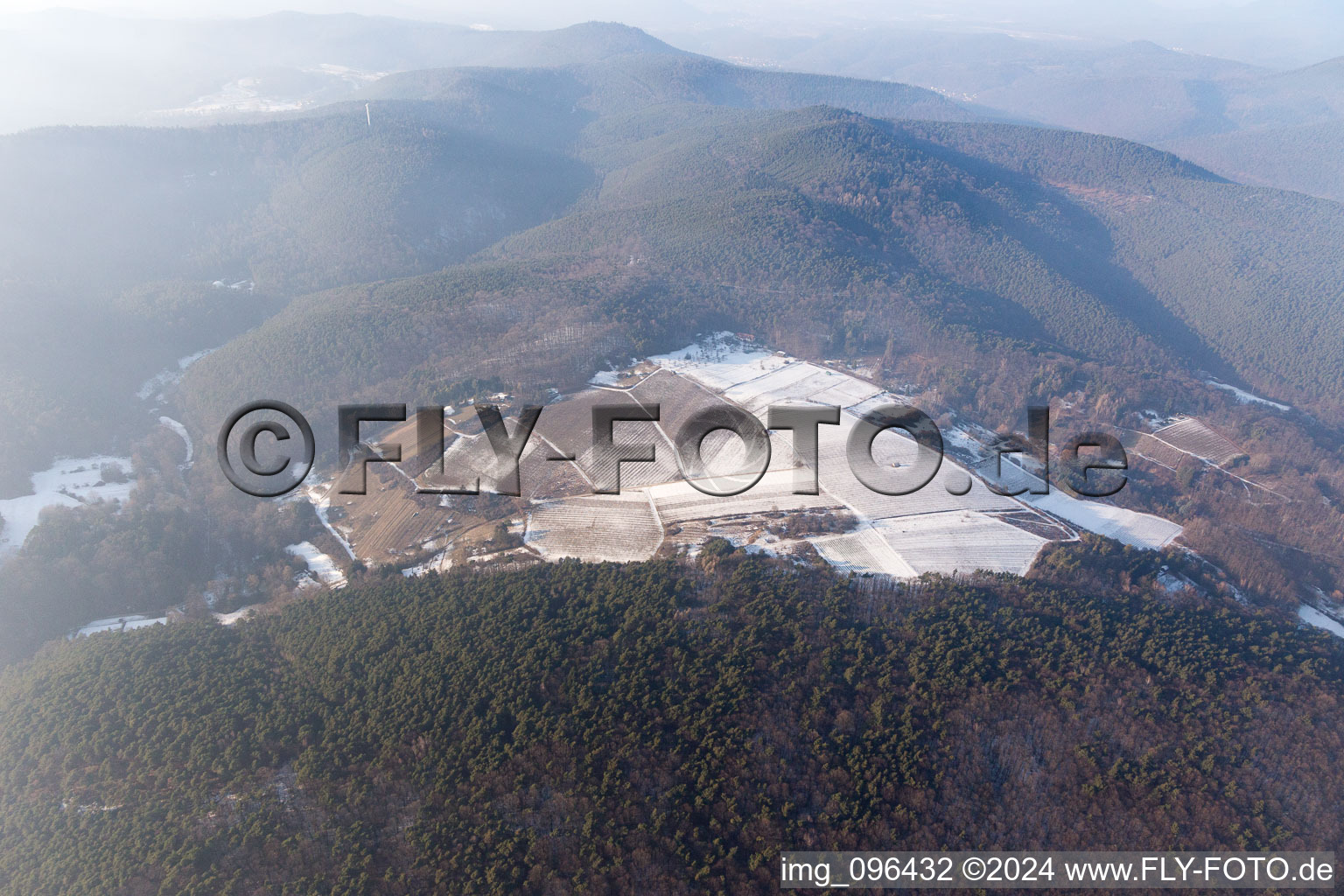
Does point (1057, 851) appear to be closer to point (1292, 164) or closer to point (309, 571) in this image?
point (309, 571)

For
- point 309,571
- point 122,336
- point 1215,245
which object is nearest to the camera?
point 309,571

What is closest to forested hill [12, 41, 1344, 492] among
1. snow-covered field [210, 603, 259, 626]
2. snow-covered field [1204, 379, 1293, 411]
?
snow-covered field [1204, 379, 1293, 411]

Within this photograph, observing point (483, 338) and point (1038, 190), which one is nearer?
point (483, 338)

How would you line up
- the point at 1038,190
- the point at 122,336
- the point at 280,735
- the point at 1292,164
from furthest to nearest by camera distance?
the point at 1292,164, the point at 1038,190, the point at 122,336, the point at 280,735

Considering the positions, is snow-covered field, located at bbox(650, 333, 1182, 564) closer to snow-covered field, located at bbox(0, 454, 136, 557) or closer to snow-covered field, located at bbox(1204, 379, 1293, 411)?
snow-covered field, located at bbox(1204, 379, 1293, 411)

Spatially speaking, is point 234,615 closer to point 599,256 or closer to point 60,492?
point 60,492

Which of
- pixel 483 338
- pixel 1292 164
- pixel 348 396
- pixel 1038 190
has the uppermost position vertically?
pixel 1292 164

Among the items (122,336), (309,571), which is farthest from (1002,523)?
(122,336)
